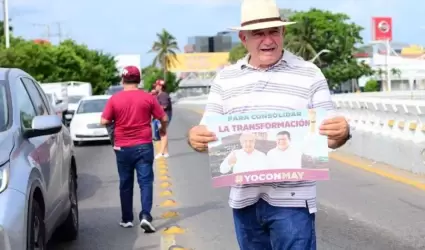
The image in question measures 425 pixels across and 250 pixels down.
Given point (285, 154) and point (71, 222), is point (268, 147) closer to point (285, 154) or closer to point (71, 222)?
point (285, 154)

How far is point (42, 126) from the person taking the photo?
5887mm

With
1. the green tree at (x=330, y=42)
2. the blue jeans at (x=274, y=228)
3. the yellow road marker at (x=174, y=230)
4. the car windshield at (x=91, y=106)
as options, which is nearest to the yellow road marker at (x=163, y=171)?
the yellow road marker at (x=174, y=230)

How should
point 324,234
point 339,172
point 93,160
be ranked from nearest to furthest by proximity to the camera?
point 324,234 < point 339,172 < point 93,160

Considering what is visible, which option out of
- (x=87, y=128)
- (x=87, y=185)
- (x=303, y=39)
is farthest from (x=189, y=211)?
(x=303, y=39)

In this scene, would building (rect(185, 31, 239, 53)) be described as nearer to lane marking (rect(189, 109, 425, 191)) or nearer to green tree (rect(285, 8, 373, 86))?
green tree (rect(285, 8, 373, 86))

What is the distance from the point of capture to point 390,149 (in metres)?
14.1

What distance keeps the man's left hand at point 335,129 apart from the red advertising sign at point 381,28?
127126mm

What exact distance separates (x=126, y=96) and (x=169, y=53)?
12847cm

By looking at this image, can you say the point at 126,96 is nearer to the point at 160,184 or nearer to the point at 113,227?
the point at 113,227

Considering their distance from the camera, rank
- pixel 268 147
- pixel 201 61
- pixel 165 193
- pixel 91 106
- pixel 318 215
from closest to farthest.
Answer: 1. pixel 268 147
2. pixel 318 215
3. pixel 165 193
4. pixel 91 106
5. pixel 201 61

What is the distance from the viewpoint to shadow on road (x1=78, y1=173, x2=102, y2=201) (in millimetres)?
11797

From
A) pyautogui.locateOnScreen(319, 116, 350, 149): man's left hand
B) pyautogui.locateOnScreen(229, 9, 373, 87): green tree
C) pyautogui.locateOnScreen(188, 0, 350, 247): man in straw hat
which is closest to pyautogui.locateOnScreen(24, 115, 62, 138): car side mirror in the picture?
pyautogui.locateOnScreen(188, 0, 350, 247): man in straw hat

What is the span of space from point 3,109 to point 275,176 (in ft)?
9.66

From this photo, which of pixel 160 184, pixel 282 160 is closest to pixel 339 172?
pixel 160 184
